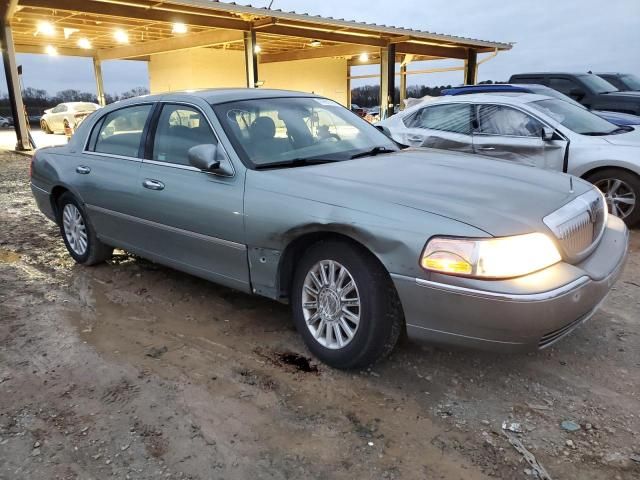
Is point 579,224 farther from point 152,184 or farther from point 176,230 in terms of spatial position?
point 152,184

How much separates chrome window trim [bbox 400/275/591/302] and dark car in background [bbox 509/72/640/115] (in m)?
9.83

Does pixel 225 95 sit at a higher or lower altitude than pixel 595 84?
lower

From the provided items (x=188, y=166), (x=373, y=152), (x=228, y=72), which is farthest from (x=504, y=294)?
(x=228, y=72)

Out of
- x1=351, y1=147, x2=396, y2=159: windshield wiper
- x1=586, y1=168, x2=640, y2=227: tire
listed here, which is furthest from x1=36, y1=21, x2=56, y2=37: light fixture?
x1=586, y1=168, x2=640, y2=227: tire

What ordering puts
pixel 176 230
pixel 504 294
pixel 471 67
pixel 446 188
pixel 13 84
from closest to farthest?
pixel 504 294 < pixel 446 188 < pixel 176 230 < pixel 13 84 < pixel 471 67

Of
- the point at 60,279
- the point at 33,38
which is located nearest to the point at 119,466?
the point at 60,279

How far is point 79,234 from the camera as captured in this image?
197 inches

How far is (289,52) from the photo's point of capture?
24125 millimetres

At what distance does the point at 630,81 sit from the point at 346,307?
45.6ft

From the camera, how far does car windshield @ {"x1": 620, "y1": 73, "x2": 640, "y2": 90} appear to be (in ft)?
43.8

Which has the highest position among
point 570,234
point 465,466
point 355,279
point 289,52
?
point 289,52

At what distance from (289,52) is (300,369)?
906 inches

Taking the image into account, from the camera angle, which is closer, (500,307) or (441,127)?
(500,307)

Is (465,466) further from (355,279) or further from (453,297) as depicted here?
(355,279)
